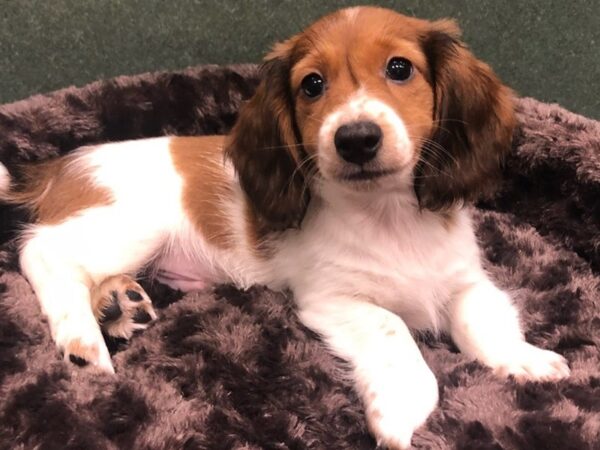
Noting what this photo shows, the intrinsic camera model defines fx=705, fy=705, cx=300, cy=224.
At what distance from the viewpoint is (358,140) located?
138 centimetres

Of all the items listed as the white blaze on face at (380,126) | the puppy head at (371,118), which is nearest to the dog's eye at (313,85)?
the puppy head at (371,118)

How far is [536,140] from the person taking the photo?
2.21 m

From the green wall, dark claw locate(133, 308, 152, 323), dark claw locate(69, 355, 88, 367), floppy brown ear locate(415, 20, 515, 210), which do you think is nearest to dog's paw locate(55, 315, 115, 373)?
dark claw locate(69, 355, 88, 367)

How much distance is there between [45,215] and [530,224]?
4.89ft

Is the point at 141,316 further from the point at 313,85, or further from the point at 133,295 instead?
the point at 313,85

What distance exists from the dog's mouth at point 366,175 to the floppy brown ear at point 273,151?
24 centimetres

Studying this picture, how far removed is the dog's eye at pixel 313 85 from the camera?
5.19ft

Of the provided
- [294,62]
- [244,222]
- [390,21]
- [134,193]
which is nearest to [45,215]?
[134,193]

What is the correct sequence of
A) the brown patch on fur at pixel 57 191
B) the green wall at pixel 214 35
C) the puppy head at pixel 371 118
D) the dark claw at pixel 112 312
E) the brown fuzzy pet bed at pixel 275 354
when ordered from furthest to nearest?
the green wall at pixel 214 35, the brown patch on fur at pixel 57 191, the dark claw at pixel 112 312, the puppy head at pixel 371 118, the brown fuzzy pet bed at pixel 275 354

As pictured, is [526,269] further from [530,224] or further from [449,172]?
[449,172]

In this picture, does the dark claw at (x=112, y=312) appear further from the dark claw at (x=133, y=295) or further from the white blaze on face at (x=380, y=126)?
the white blaze on face at (x=380, y=126)

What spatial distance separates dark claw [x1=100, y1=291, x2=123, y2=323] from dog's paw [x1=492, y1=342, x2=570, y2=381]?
879 millimetres

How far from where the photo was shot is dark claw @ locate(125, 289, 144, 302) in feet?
5.63

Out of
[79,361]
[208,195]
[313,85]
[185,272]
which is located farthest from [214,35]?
[79,361]
